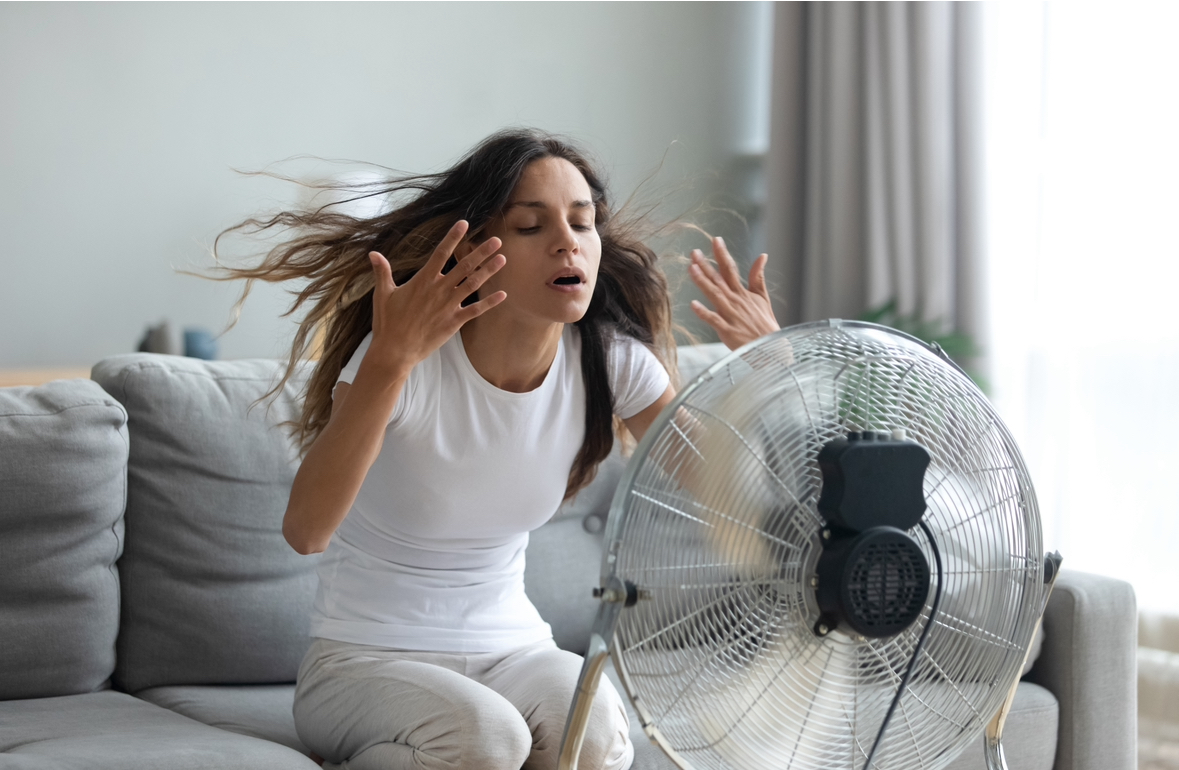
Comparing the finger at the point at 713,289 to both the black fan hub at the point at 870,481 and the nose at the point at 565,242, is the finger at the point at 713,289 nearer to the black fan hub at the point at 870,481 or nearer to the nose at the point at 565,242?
the nose at the point at 565,242

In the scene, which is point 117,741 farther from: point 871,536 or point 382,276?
point 871,536

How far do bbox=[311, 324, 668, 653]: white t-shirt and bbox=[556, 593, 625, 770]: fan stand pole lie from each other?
486 mm

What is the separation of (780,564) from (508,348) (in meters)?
0.58

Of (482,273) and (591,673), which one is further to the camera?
(482,273)

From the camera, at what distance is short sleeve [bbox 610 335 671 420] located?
4.45 feet

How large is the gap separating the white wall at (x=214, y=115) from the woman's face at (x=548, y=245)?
110cm

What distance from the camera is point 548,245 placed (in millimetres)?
1168

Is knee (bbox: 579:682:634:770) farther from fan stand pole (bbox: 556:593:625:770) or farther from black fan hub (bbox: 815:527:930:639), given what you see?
black fan hub (bbox: 815:527:930:639)

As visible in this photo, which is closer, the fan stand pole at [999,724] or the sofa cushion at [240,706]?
the fan stand pole at [999,724]

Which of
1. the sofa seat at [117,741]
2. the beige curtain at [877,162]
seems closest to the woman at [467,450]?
the sofa seat at [117,741]

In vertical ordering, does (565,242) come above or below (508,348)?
above

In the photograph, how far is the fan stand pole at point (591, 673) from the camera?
74 centimetres

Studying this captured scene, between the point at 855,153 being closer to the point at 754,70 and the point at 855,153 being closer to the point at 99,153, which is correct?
the point at 754,70

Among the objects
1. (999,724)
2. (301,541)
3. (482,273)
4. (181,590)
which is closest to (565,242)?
(482,273)
